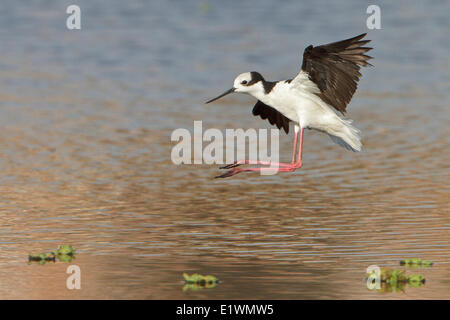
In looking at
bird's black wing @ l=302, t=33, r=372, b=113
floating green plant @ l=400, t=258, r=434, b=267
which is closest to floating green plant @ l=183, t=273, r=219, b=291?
floating green plant @ l=400, t=258, r=434, b=267

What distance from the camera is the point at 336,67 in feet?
34.9

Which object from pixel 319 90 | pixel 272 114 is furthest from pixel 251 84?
pixel 272 114

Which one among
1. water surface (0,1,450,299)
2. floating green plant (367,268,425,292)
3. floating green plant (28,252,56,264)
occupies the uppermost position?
water surface (0,1,450,299)

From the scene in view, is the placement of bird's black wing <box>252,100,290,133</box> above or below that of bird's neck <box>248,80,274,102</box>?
below

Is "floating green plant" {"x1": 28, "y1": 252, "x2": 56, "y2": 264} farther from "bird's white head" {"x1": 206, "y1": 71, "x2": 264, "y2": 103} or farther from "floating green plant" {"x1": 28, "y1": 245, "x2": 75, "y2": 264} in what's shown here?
"bird's white head" {"x1": 206, "y1": 71, "x2": 264, "y2": 103}

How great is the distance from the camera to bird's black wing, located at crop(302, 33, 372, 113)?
10375 millimetres

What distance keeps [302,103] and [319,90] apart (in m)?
0.23

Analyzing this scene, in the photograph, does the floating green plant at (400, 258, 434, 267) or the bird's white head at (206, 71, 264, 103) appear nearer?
the floating green plant at (400, 258, 434, 267)

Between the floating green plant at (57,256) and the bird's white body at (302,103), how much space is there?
281 centimetres

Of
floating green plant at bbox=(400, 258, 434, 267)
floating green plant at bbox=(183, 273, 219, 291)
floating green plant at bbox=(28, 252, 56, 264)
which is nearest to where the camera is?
floating green plant at bbox=(183, 273, 219, 291)

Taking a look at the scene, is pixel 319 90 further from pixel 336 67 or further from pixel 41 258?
pixel 41 258
